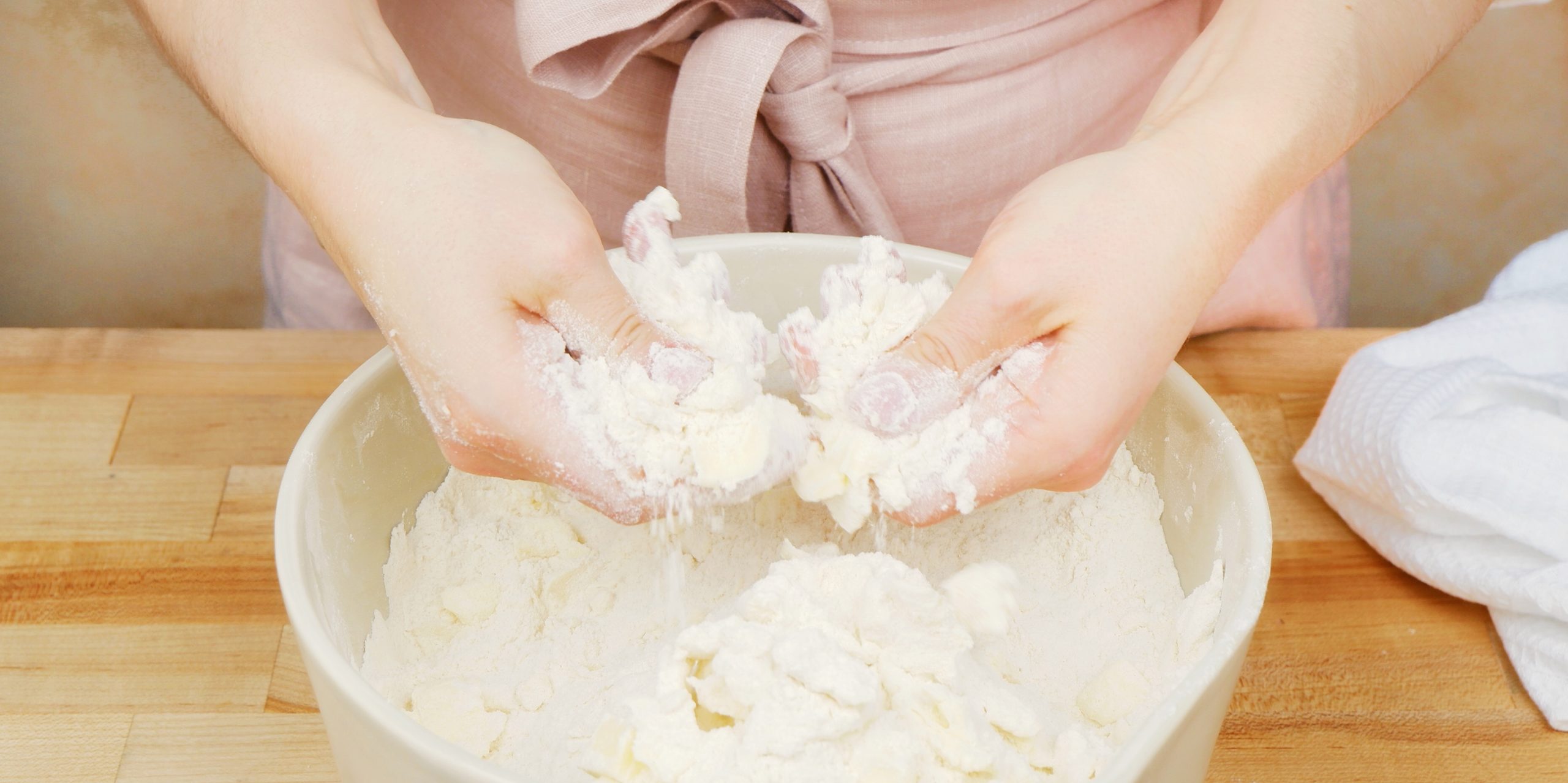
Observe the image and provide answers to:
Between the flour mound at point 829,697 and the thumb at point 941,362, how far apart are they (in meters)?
0.07

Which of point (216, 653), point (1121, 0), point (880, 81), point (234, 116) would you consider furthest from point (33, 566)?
point (1121, 0)

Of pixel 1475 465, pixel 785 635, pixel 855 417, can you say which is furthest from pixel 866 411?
pixel 1475 465

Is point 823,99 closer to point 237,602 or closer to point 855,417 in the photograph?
point 855,417

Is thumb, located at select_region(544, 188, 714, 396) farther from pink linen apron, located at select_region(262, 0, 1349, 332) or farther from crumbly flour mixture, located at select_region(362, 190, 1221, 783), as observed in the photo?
pink linen apron, located at select_region(262, 0, 1349, 332)

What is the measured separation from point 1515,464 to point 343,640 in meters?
0.66

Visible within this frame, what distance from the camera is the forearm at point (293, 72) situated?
0.60m

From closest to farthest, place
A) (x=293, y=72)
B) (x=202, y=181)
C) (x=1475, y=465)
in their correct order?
(x=293, y=72) → (x=1475, y=465) → (x=202, y=181)

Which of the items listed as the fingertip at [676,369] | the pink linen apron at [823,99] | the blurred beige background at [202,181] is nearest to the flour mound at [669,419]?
the fingertip at [676,369]

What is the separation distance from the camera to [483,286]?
1.78ft

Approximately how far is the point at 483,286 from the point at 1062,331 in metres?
0.27

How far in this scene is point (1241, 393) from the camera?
2.89 ft

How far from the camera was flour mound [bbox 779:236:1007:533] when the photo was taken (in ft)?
1.92

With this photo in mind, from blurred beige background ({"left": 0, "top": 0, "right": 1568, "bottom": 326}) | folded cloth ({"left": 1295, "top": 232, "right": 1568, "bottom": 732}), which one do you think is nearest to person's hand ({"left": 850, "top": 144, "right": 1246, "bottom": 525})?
folded cloth ({"left": 1295, "top": 232, "right": 1568, "bottom": 732})

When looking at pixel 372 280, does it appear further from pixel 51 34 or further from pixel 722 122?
pixel 51 34
